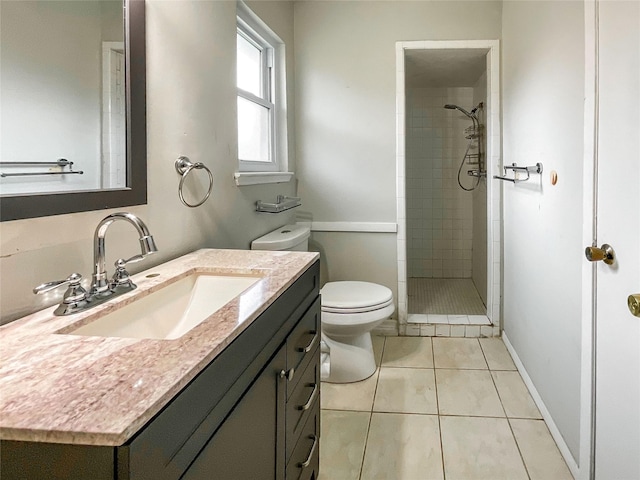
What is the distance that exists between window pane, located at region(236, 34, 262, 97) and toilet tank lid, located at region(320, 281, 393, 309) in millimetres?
1212

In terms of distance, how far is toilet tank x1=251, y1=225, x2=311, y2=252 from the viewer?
2.28 meters

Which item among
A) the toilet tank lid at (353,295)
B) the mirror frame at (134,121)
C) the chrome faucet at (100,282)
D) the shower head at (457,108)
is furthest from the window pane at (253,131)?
the shower head at (457,108)

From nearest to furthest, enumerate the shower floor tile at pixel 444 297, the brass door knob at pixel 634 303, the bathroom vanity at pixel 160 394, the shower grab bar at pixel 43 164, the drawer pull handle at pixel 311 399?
the bathroom vanity at pixel 160 394
the shower grab bar at pixel 43 164
the brass door knob at pixel 634 303
the drawer pull handle at pixel 311 399
the shower floor tile at pixel 444 297

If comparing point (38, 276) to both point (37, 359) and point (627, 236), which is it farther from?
point (627, 236)

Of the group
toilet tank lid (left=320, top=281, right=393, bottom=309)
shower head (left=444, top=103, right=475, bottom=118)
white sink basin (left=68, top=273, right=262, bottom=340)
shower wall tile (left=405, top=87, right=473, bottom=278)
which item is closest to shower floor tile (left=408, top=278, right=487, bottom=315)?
shower wall tile (left=405, top=87, right=473, bottom=278)

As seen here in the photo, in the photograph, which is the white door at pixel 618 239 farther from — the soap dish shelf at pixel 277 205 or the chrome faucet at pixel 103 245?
the soap dish shelf at pixel 277 205

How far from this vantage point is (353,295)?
2553 mm

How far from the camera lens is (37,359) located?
2.42ft

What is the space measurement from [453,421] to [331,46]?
2.42m

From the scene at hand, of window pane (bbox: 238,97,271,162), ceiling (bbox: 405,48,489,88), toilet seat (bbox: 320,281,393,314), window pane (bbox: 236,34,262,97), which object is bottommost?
toilet seat (bbox: 320,281,393,314)

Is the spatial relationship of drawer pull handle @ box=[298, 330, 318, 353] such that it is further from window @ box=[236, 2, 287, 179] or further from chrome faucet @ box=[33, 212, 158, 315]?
window @ box=[236, 2, 287, 179]

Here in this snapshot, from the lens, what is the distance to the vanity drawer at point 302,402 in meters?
1.27

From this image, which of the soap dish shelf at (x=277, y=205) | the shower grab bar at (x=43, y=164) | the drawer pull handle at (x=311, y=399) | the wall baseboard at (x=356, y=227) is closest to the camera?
the shower grab bar at (x=43, y=164)

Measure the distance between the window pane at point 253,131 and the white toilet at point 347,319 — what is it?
0.47 meters
